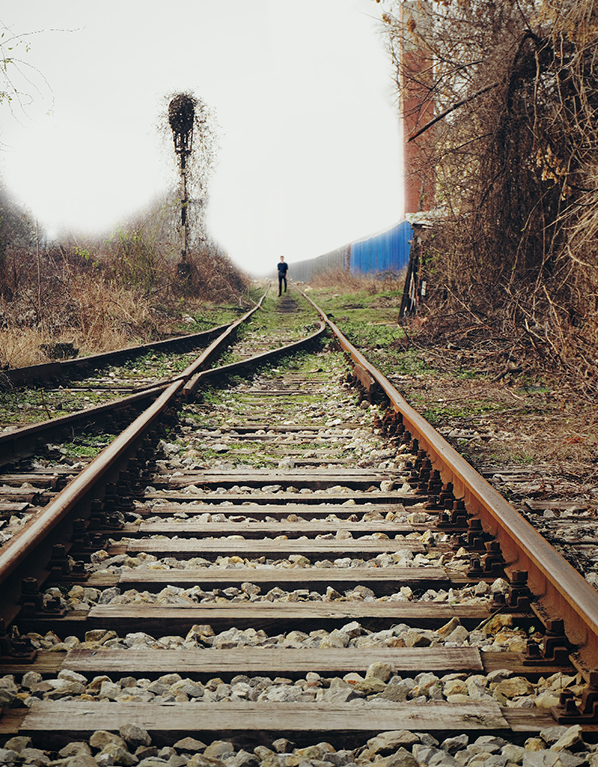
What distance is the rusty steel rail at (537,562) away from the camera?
222cm

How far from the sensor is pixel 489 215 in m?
9.55

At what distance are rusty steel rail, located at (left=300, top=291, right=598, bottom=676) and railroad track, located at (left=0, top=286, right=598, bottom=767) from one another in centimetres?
1

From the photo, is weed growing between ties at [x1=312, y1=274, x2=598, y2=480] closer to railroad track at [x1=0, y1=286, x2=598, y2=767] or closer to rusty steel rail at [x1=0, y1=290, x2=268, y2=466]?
railroad track at [x1=0, y1=286, x2=598, y2=767]

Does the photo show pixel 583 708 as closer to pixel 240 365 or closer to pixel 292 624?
pixel 292 624

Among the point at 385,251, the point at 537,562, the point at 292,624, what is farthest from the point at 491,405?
the point at 385,251

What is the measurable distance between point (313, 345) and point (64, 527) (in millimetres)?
9744

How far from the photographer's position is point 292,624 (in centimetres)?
262

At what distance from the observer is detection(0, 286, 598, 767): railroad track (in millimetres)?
1952

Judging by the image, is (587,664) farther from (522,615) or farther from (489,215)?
(489,215)

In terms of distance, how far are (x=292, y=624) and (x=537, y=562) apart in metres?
0.92

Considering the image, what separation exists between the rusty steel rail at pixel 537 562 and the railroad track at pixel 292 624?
0.01 metres

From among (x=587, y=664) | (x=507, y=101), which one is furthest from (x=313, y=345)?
(x=587, y=664)

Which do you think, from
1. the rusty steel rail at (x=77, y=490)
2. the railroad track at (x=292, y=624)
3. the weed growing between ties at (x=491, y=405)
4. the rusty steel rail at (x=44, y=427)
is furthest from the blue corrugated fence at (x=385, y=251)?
the railroad track at (x=292, y=624)

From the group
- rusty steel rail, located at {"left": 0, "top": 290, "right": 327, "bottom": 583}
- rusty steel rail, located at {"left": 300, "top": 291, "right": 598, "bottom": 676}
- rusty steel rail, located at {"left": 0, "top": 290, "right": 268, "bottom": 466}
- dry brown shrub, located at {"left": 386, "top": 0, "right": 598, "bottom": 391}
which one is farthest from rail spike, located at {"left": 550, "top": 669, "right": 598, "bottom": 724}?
dry brown shrub, located at {"left": 386, "top": 0, "right": 598, "bottom": 391}
